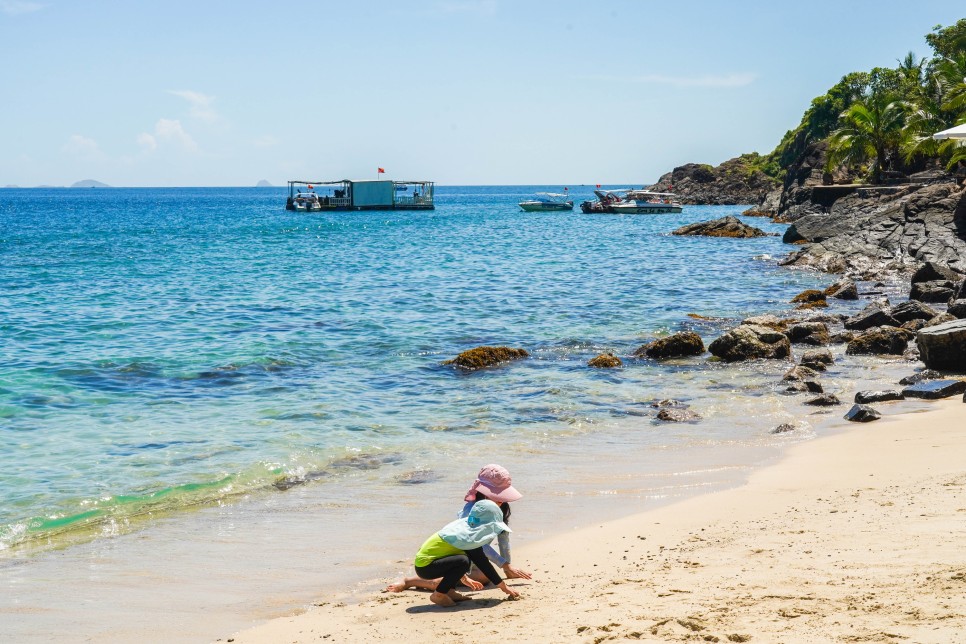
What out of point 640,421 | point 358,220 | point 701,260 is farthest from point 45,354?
point 358,220

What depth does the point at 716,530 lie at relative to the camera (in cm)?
784

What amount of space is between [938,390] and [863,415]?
2.04 meters

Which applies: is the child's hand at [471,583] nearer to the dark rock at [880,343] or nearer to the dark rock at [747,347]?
the dark rock at [747,347]

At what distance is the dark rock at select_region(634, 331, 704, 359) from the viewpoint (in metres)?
18.1

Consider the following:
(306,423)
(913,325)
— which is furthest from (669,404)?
(913,325)

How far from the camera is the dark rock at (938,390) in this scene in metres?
13.4

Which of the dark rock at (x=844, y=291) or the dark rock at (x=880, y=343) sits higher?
the dark rock at (x=844, y=291)

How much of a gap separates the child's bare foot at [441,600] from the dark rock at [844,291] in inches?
897

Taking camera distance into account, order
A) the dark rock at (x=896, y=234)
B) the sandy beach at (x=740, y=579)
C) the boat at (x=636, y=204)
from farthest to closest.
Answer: the boat at (x=636, y=204) < the dark rock at (x=896, y=234) < the sandy beach at (x=740, y=579)

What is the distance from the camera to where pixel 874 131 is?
55125 mm

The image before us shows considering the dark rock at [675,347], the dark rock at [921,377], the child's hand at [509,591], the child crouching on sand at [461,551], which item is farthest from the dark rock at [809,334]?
the child's hand at [509,591]

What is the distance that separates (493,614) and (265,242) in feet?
174

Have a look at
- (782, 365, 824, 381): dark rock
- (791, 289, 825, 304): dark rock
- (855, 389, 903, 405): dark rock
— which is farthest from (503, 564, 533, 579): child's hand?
(791, 289, 825, 304): dark rock

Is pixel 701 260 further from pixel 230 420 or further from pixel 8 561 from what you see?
pixel 8 561
